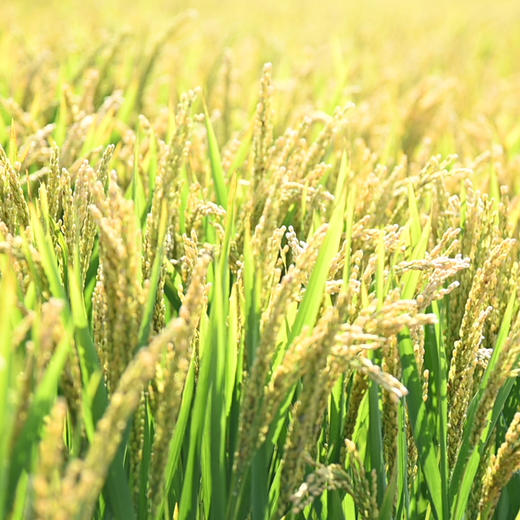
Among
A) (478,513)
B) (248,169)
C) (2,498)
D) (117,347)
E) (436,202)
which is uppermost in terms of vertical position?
(248,169)

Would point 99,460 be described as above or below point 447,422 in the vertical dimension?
above

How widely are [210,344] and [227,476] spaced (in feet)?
0.71

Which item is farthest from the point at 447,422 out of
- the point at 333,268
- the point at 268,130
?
the point at 268,130

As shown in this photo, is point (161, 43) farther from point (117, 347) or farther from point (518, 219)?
point (117, 347)

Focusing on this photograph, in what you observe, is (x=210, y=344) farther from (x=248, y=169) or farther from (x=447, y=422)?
(x=248, y=169)

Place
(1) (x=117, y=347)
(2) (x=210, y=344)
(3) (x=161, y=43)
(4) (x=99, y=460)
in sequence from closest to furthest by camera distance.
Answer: (4) (x=99, y=460)
(1) (x=117, y=347)
(2) (x=210, y=344)
(3) (x=161, y=43)

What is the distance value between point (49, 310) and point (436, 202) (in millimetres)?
1195

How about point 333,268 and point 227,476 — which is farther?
point 333,268

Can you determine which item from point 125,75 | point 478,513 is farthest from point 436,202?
point 125,75

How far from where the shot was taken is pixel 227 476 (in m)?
1.10

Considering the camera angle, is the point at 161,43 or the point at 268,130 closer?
the point at 268,130

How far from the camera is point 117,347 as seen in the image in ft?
3.01

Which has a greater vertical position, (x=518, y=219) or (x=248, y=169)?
(x=248, y=169)

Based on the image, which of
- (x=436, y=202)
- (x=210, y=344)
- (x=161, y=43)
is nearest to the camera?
(x=210, y=344)
